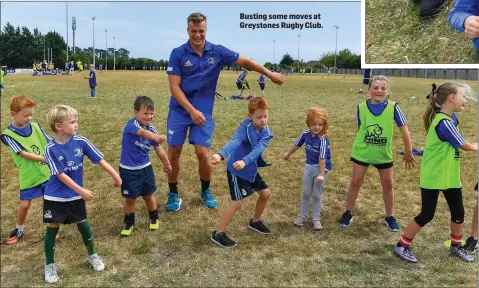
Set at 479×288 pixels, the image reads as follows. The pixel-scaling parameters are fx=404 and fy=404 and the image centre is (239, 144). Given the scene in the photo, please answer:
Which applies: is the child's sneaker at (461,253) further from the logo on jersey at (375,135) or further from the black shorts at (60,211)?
the black shorts at (60,211)

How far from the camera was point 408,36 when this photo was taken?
17.4 feet

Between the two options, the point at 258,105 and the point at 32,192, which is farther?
the point at 32,192

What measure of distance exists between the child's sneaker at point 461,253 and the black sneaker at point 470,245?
8 centimetres

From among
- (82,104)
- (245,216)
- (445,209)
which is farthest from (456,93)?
(82,104)

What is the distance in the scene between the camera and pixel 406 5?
5434 mm

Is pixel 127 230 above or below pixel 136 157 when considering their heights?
below

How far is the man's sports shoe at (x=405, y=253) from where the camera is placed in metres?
3.70

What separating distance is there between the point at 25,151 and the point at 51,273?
4.34 feet

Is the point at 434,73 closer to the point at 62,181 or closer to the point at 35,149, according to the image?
the point at 35,149

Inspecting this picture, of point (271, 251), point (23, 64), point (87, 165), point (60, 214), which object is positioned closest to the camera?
point (60, 214)

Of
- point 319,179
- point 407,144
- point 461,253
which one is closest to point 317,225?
point 319,179

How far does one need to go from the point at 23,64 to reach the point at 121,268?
23.8 metres

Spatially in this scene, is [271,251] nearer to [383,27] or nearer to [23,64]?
[383,27]

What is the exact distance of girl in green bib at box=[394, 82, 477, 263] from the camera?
361 centimetres
